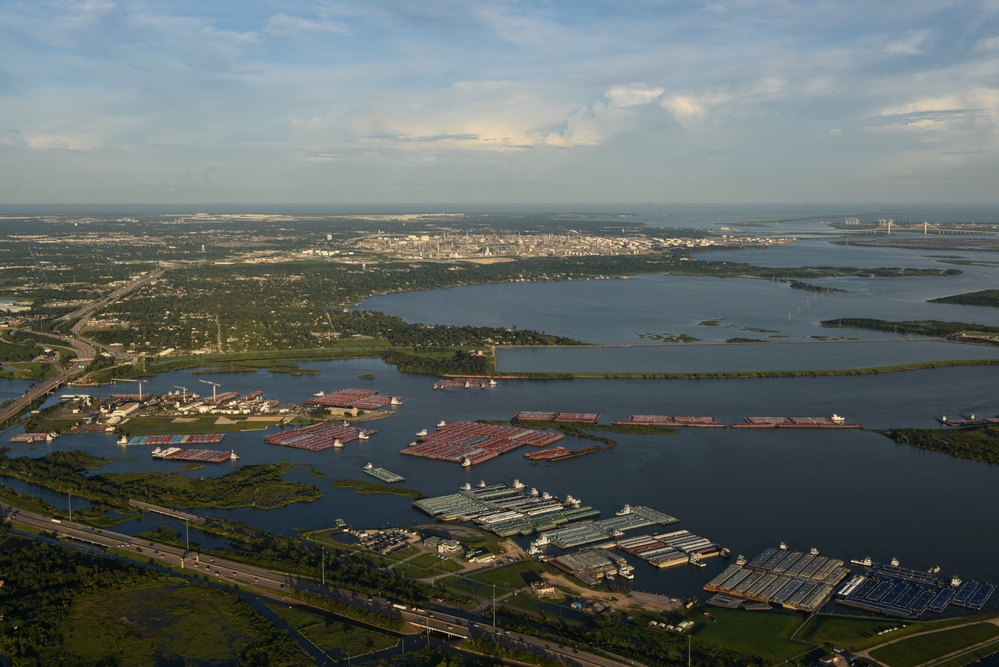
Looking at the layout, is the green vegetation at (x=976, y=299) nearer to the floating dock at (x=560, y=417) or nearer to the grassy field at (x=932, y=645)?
the floating dock at (x=560, y=417)

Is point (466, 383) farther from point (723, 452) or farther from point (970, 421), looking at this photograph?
point (970, 421)

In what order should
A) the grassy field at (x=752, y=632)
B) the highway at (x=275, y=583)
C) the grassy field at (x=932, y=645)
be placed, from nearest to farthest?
the grassy field at (x=932, y=645) < the grassy field at (x=752, y=632) < the highway at (x=275, y=583)

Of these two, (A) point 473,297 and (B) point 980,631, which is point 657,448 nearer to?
(B) point 980,631

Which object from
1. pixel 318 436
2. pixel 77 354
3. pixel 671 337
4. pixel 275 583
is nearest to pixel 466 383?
pixel 318 436

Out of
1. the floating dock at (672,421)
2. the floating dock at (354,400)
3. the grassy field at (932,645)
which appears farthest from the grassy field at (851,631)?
the floating dock at (354,400)

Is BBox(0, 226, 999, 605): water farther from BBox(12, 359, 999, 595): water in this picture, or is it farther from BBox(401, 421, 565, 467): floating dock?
BBox(401, 421, 565, 467): floating dock

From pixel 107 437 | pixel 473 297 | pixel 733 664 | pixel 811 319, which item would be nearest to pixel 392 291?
pixel 473 297
